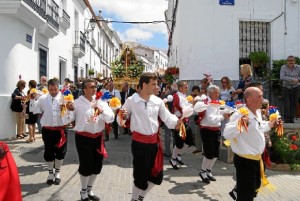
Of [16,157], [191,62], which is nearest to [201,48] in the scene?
[191,62]

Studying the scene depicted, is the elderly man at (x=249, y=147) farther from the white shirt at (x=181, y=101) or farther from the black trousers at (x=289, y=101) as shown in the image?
the black trousers at (x=289, y=101)

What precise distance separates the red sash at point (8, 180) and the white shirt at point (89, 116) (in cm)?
201

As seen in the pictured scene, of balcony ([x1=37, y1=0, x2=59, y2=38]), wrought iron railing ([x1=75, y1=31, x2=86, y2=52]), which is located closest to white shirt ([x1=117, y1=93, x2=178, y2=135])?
balcony ([x1=37, y1=0, x2=59, y2=38])

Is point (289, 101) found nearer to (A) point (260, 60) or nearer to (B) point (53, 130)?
(A) point (260, 60)

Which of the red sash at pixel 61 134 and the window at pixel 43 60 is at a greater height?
the window at pixel 43 60

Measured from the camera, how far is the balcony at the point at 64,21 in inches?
738

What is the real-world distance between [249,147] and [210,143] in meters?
2.45

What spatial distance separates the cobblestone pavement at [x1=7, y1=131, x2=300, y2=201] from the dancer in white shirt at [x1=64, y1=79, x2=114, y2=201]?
46 cm

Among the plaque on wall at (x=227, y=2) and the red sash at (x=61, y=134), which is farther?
the plaque on wall at (x=227, y=2)

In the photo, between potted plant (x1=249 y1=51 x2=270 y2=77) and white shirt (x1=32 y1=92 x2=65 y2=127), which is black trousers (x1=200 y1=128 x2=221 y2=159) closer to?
white shirt (x1=32 y1=92 x2=65 y2=127)

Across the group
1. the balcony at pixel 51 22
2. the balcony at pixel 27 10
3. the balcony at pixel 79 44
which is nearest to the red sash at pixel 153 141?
the balcony at pixel 27 10

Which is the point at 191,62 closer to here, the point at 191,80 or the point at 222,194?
the point at 191,80

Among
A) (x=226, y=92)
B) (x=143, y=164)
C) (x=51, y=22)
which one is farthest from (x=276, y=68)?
(x=51, y=22)

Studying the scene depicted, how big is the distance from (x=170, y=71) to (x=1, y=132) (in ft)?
20.7
